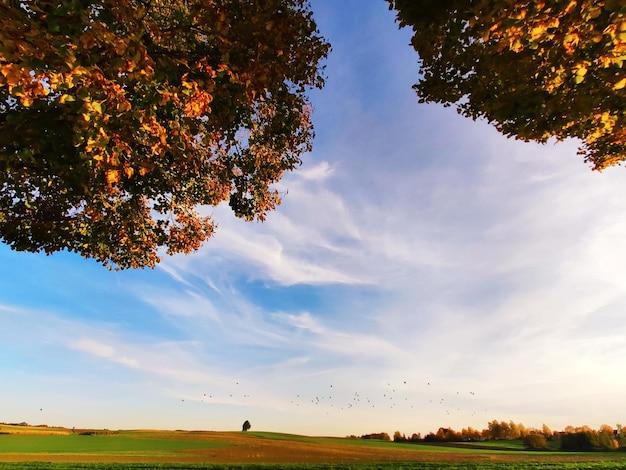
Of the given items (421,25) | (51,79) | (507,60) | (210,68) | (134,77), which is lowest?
(51,79)

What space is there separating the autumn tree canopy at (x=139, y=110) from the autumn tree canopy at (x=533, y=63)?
421cm

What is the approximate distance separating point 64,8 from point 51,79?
1.28 metres

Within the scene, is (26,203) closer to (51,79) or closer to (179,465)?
(51,79)

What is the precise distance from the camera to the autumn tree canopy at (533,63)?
280 inches

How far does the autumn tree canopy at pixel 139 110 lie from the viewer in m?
6.76

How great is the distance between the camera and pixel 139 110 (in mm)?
8609

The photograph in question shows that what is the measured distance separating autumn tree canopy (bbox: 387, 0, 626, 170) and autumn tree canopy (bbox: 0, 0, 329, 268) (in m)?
4.21

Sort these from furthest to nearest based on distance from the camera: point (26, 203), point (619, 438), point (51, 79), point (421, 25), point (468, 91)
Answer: point (619, 438) → point (26, 203) → point (468, 91) → point (421, 25) → point (51, 79)

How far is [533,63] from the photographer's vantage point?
9.49 m

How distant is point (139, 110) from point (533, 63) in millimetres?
10090

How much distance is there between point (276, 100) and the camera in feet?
48.2

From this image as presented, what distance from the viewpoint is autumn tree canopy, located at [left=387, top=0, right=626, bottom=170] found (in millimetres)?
7113

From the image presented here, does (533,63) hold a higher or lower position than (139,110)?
higher

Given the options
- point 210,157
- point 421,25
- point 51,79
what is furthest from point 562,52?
point 210,157
